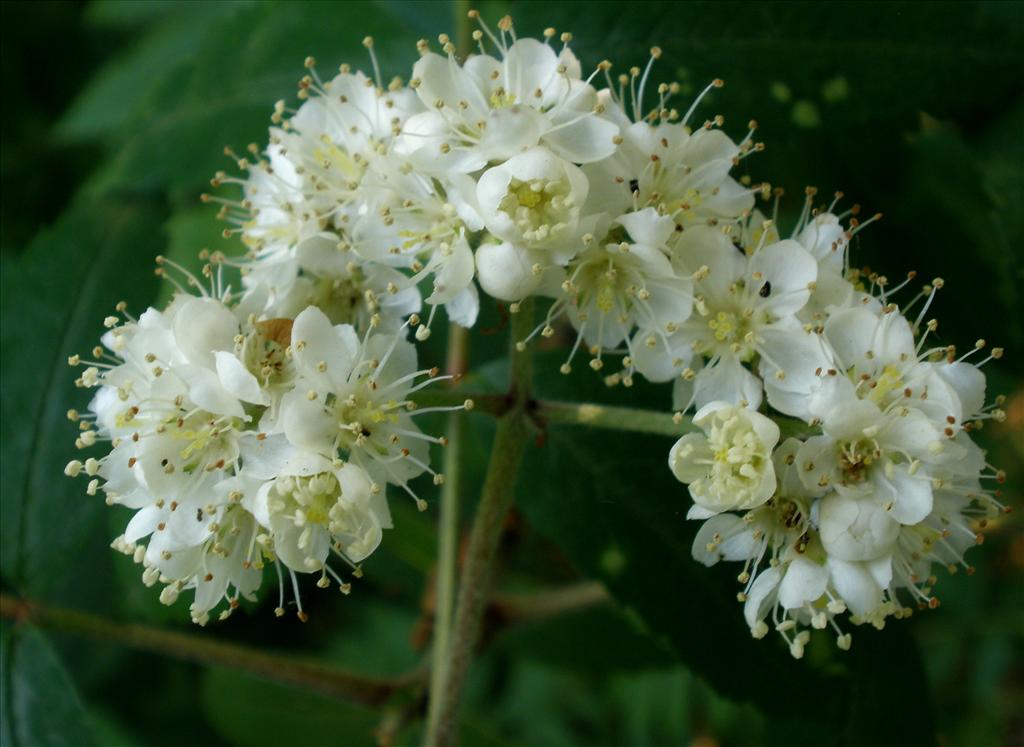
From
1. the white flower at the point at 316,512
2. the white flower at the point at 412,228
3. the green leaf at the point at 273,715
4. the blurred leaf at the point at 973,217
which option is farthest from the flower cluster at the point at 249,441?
the green leaf at the point at 273,715

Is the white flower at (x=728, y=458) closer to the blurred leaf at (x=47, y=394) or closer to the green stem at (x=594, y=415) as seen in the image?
the green stem at (x=594, y=415)

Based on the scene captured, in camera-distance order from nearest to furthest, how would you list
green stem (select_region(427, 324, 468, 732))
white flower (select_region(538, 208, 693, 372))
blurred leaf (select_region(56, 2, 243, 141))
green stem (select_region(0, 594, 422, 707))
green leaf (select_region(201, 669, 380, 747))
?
white flower (select_region(538, 208, 693, 372))
green stem (select_region(0, 594, 422, 707))
green stem (select_region(427, 324, 468, 732))
green leaf (select_region(201, 669, 380, 747))
blurred leaf (select_region(56, 2, 243, 141))

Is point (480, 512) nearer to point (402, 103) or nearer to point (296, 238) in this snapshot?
point (296, 238)

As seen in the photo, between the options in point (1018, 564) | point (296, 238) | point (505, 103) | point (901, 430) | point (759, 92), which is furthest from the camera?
point (1018, 564)

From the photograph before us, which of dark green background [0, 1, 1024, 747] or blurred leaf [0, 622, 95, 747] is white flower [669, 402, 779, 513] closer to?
dark green background [0, 1, 1024, 747]

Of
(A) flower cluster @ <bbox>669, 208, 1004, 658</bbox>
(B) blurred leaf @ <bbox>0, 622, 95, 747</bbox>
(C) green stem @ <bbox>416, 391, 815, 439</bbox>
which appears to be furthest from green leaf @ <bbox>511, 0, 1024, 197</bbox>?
(B) blurred leaf @ <bbox>0, 622, 95, 747</bbox>

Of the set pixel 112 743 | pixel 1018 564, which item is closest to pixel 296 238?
pixel 112 743

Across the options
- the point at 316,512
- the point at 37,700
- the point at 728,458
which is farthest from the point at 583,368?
the point at 37,700

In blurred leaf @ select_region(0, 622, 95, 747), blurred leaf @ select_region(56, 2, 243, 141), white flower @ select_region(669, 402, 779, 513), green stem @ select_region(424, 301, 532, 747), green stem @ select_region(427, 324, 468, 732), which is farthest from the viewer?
blurred leaf @ select_region(56, 2, 243, 141)
